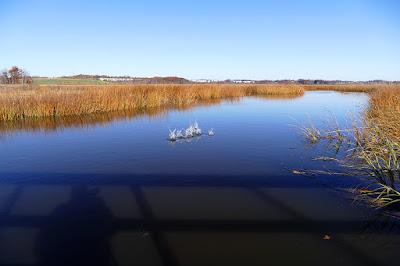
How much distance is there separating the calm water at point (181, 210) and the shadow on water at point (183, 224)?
0.01 metres

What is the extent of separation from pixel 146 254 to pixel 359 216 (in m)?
2.74

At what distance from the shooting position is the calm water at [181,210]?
3428mm

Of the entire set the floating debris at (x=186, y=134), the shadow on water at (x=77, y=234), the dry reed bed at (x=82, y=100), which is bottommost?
the shadow on water at (x=77, y=234)

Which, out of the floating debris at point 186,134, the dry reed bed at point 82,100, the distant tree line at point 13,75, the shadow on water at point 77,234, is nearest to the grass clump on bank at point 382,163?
the shadow on water at point 77,234

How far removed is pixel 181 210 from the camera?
14.6 feet

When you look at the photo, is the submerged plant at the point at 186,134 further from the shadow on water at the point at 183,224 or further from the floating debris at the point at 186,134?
the shadow on water at the point at 183,224

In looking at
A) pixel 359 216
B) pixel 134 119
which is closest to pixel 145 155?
pixel 359 216

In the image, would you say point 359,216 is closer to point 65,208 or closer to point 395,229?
point 395,229

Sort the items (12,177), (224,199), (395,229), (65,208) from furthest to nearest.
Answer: (12,177) < (224,199) < (65,208) < (395,229)

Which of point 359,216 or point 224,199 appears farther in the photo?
point 224,199

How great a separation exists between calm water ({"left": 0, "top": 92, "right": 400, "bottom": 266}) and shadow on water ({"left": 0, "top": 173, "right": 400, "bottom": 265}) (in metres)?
0.01

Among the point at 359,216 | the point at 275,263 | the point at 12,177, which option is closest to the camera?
the point at 275,263

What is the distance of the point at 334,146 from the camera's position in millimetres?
8594

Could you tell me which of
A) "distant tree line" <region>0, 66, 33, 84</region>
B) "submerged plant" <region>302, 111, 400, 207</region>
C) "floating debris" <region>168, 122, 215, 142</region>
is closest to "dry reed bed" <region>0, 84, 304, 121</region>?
"floating debris" <region>168, 122, 215, 142</region>
